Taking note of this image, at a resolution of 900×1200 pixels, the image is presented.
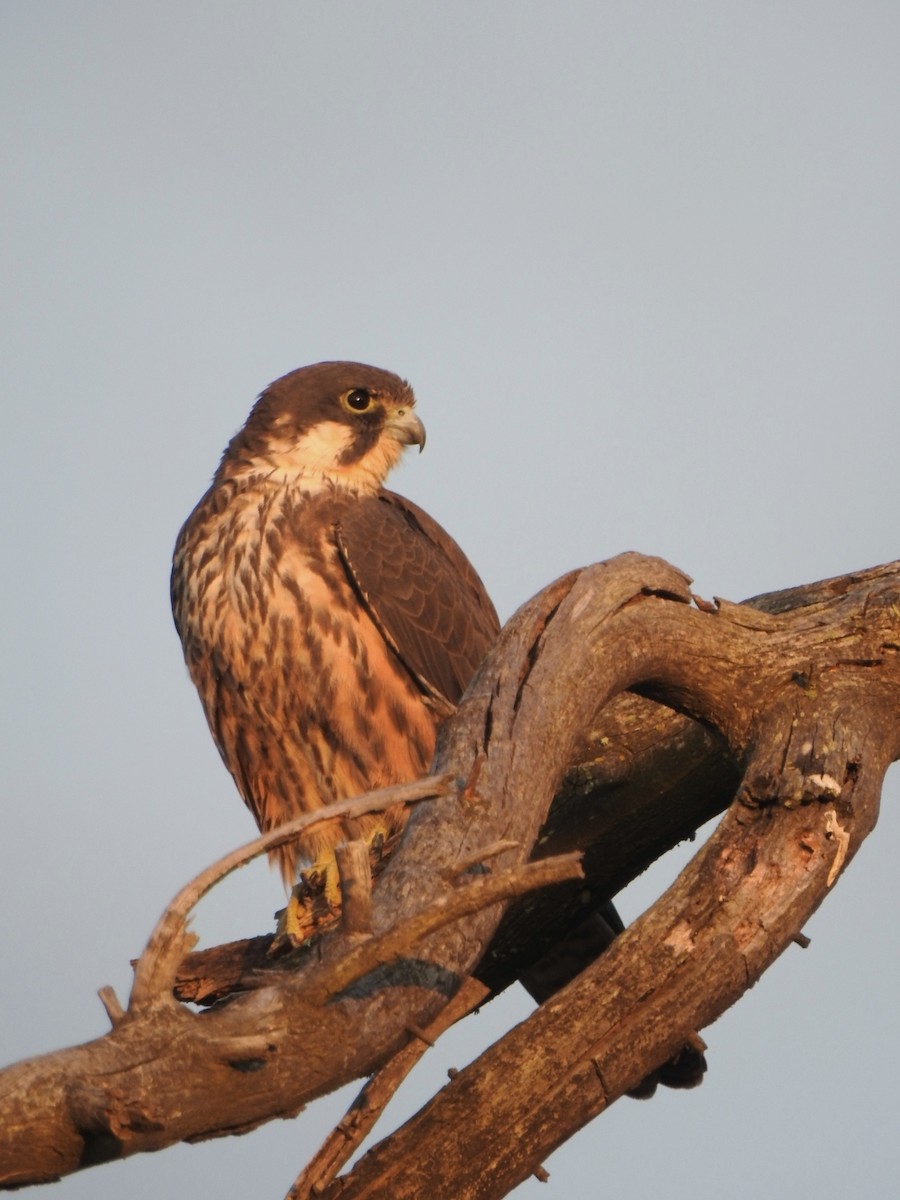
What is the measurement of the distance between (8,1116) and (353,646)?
3.26 metres

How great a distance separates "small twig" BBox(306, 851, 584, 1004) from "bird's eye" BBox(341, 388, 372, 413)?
12.8ft

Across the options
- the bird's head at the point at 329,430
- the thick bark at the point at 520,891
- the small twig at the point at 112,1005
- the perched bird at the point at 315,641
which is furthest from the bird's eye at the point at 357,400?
the small twig at the point at 112,1005

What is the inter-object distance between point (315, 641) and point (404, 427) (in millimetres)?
1304

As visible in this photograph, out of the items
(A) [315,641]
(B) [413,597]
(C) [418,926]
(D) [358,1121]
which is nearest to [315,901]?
(A) [315,641]

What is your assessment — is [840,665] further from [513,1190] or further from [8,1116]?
[8,1116]

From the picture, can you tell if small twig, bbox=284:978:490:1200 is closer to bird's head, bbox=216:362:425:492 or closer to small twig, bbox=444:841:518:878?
small twig, bbox=444:841:518:878

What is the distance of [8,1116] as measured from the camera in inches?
72.9

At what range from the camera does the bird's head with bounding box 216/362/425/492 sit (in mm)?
5641

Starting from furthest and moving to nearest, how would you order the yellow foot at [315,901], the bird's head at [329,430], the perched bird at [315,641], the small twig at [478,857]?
the bird's head at [329,430] → the perched bird at [315,641] → the yellow foot at [315,901] → the small twig at [478,857]

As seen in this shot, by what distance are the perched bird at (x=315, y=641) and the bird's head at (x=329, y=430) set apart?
6cm

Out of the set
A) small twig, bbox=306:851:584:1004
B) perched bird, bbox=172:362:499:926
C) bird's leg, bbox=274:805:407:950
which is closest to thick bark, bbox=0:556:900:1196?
small twig, bbox=306:851:584:1004

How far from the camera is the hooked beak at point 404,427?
595cm

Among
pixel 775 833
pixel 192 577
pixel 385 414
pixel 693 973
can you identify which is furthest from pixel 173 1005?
pixel 385 414

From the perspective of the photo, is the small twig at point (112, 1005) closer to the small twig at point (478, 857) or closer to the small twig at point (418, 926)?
the small twig at point (418, 926)
